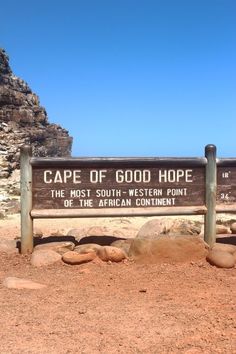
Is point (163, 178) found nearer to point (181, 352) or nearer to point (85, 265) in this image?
point (85, 265)

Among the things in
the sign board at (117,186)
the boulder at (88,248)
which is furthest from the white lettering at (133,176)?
the boulder at (88,248)

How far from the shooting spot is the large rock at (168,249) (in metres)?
7.13

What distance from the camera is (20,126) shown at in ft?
141

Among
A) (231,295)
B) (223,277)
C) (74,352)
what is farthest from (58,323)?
(223,277)

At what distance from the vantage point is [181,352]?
3908 millimetres

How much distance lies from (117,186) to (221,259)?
88.5 inches

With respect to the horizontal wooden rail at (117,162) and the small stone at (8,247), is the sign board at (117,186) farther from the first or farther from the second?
the small stone at (8,247)

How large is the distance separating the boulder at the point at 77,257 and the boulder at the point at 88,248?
120 millimetres

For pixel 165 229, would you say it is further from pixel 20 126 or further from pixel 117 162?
pixel 20 126

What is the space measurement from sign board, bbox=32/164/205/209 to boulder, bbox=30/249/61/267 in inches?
33.1

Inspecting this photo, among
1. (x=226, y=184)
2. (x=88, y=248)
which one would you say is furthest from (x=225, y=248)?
(x=88, y=248)

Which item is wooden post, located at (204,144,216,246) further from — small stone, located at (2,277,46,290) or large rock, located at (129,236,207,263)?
small stone, located at (2,277,46,290)

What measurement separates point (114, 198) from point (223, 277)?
2.45 metres

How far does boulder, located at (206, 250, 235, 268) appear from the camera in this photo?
6.95m
